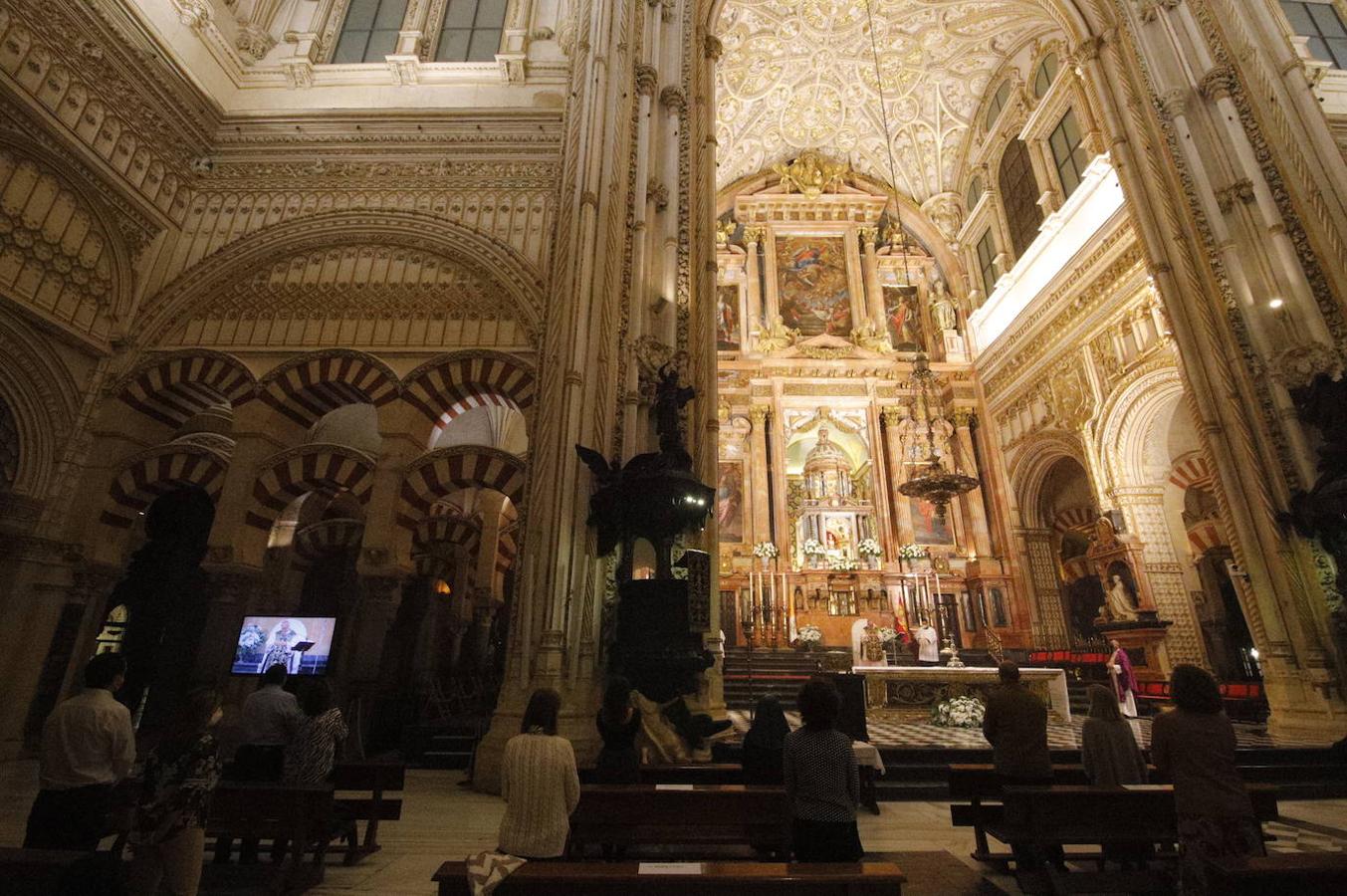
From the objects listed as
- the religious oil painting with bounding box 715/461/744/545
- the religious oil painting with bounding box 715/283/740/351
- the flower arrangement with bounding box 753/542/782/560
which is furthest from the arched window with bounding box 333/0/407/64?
the flower arrangement with bounding box 753/542/782/560

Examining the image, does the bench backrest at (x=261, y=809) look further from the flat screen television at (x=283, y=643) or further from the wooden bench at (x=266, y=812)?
the flat screen television at (x=283, y=643)

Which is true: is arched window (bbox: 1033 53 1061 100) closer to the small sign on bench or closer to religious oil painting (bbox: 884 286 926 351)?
religious oil painting (bbox: 884 286 926 351)

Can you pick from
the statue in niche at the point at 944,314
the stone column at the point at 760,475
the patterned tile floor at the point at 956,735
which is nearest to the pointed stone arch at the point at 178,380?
the patterned tile floor at the point at 956,735

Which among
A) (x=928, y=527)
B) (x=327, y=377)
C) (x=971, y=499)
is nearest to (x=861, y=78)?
(x=971, y=499)

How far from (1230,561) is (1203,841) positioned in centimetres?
1268

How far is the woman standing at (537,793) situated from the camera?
231 cm

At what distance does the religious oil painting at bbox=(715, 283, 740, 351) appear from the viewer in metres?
18.7

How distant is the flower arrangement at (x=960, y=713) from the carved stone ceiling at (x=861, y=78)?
15594 millimetres

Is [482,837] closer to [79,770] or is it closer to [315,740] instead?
[315,740]

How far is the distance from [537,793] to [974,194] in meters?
21.0

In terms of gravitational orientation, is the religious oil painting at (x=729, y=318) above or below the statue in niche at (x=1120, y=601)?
above

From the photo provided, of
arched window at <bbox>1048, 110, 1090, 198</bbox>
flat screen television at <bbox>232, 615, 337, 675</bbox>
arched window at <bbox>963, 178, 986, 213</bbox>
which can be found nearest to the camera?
flat screen television at <bbox>232, 615, 337, 675</bbox>

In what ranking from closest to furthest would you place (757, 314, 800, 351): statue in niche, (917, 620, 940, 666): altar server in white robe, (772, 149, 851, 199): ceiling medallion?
1. (917, 620, 940, 666): altar server in white robe
2. (757, 314, 800, 351): statue in niche
3. (772, 149, 851, 199): ceiling medallion

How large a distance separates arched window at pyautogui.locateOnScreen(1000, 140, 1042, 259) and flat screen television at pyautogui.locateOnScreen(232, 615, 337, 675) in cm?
1764
